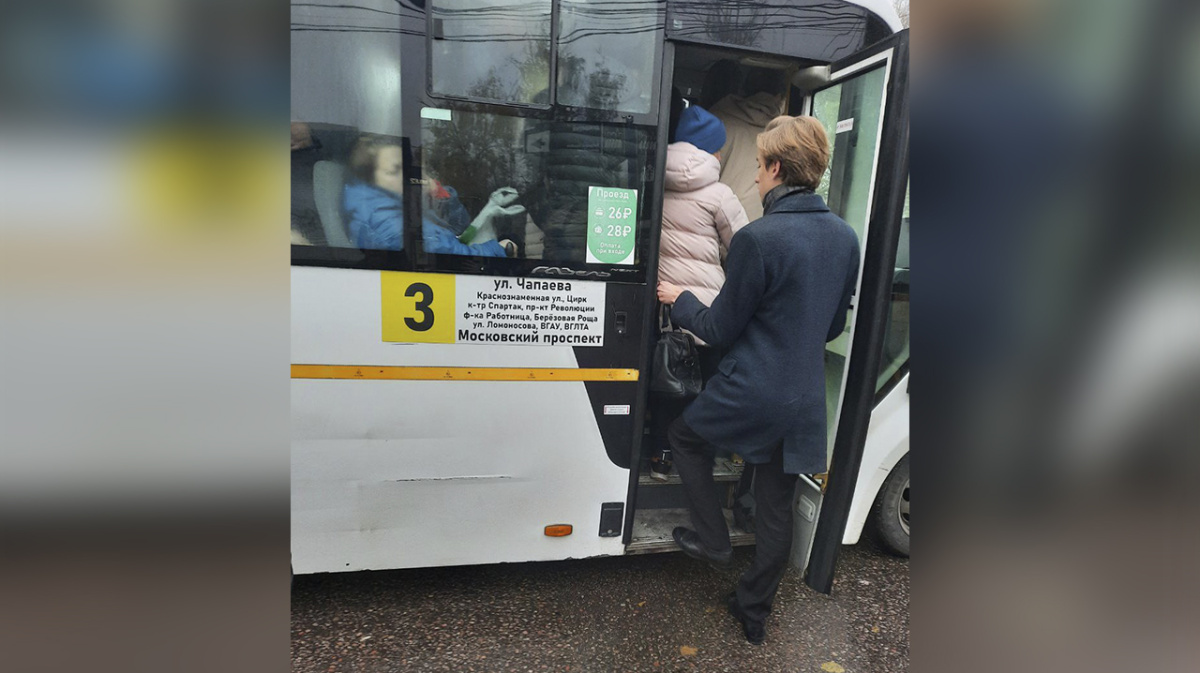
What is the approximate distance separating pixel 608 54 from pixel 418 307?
1.26 meters

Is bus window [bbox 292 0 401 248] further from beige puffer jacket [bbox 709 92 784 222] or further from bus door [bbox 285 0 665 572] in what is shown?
beige puffer jacket [bbox 709 92 784 222]

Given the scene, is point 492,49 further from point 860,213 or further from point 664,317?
point 860,213

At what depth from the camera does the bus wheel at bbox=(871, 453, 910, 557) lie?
129 inches

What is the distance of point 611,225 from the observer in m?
2.50

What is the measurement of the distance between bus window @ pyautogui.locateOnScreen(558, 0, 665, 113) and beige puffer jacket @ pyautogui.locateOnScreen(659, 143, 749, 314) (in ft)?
1.22

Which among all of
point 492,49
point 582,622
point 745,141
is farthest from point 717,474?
point 492,49

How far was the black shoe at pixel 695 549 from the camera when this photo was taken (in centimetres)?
275
